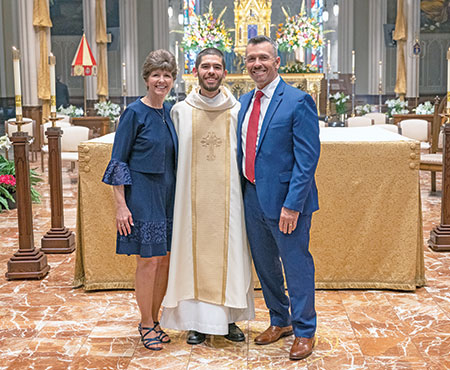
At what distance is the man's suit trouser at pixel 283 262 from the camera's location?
10.5 ft

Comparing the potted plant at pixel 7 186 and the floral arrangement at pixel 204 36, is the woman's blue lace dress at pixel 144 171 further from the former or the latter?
the floral arrangement at pixel 204 36

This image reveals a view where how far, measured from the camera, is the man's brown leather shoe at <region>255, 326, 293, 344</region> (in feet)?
11.3

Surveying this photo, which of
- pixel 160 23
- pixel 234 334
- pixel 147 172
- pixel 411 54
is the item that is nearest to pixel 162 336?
pixel 234 334

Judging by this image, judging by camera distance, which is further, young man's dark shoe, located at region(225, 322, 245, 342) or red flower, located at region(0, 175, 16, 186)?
red flower, located at region(0, 175, 16, 186)

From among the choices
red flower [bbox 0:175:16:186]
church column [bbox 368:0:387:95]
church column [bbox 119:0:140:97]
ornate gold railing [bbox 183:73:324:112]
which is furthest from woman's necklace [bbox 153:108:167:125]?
church column [bbox 368:0:387:95]

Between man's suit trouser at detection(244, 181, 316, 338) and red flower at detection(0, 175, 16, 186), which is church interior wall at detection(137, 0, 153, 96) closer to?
red flower at detection(0, 175, 16, 186)

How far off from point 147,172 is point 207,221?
421 millimetres

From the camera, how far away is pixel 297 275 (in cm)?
321

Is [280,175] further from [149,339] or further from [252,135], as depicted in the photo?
[149,339]

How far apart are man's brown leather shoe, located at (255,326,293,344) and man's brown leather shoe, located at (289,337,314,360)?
0.21 metres

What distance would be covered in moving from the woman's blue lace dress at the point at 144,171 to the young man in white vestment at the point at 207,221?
0.09 metres

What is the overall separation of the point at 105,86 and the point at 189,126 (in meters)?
14.3

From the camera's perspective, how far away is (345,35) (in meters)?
20.2

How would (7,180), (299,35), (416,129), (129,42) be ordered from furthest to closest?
(129,42)
(299,35)
(416,129)
(7,180)
